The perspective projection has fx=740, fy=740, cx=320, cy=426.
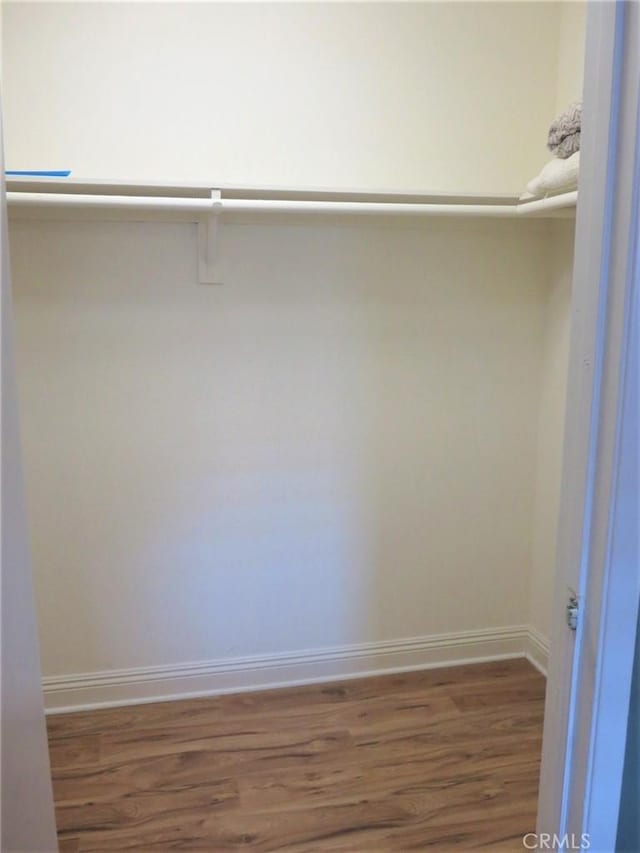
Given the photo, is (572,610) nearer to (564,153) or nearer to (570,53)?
(564,153)

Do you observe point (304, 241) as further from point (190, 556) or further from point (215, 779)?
point (215, 779)

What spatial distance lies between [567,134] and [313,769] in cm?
191

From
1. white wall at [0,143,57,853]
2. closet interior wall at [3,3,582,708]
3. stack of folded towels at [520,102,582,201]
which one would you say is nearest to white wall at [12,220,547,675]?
closet interior wall at [3,3,582,708]

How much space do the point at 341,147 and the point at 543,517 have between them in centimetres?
146

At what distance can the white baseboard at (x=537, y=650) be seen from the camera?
267 centimetres

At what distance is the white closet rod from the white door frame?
3.71 feet

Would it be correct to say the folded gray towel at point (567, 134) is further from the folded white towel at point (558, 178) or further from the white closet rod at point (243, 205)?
the white closet rod at point (243, 205)

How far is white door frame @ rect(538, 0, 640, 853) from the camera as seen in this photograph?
956 millimetres

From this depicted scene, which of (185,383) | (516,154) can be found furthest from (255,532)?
(516,154)

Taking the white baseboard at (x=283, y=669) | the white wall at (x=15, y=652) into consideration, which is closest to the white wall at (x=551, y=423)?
the white baseboard at (x=283, y=669)

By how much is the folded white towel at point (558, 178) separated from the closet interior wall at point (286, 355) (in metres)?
0.27

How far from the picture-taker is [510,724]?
7.77ft

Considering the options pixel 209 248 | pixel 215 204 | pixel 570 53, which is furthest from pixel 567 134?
pixel 209 248

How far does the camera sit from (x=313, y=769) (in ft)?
7.04
